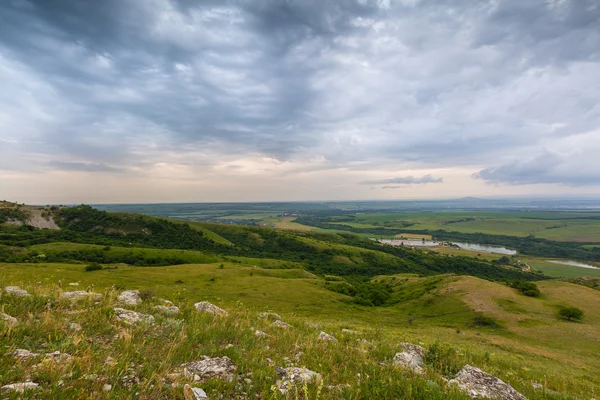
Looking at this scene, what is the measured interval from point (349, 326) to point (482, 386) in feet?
54.1

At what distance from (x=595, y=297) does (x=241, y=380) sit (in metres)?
74.5

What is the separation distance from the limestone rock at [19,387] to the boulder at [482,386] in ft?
28.8

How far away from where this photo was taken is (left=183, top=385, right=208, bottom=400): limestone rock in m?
4.14

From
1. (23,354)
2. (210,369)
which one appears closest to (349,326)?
(210,369)

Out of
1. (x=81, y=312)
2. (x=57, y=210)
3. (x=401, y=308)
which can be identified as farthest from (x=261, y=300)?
(x=57, y=210)

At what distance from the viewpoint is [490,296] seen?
48438 mm

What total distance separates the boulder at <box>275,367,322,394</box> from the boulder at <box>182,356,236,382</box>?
1116 millimetres

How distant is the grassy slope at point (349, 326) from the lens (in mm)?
5750

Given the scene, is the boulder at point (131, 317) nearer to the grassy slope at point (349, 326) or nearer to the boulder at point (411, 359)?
the grassy slope at point (349, 326)

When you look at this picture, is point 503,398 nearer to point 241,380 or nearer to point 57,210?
point 241,380

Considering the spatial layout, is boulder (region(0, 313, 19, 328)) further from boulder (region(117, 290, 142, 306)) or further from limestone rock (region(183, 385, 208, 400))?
limestone rock (region(183, 385, 208, 400))

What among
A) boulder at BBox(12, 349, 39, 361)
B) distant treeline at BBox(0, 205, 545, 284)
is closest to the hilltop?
boulder at BBox(12, 349, 39, 361)

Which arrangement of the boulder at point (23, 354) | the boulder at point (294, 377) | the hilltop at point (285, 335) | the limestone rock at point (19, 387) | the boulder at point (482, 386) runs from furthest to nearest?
the boulder at point (482, 386) < the boulder at point (294, 377) < the hilltop at point (285, 335) < the boulder at point (23, 354) < the limestone rock at point (19, 387)

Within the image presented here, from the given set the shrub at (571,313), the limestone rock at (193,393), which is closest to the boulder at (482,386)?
the limestone rock at (193,393)
